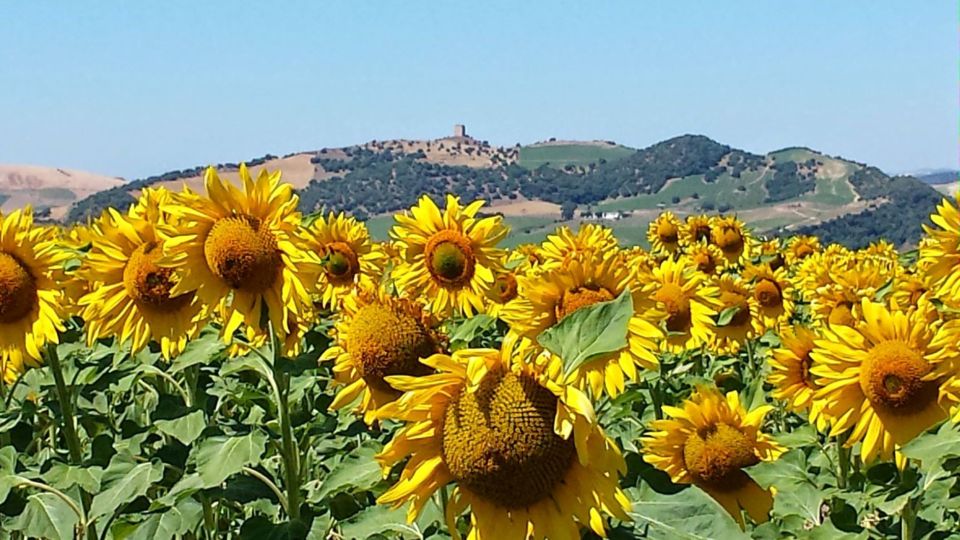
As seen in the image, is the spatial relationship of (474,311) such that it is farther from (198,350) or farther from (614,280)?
(198,350)

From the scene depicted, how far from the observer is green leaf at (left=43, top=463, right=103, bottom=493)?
11.4 ft

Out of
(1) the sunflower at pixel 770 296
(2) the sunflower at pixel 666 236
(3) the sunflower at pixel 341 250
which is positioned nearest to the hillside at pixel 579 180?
(2) the sunflower at pixel 666 236

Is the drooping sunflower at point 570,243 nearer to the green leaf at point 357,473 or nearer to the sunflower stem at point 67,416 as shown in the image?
the sunflower stem at point 67,416

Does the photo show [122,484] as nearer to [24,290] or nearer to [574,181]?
[24,290]

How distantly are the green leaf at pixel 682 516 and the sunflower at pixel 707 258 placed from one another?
22.5 ft

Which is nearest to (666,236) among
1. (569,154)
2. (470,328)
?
(470,328)

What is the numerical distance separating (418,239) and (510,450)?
3309 mm

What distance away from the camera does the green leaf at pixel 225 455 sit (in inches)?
113

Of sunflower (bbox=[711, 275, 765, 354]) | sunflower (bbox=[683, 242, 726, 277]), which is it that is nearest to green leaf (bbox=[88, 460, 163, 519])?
sunflower (bbox=[711, 275, 765, 354])

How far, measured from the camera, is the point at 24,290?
4.00 metres

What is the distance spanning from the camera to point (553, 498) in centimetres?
212

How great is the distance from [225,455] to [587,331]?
1.39 m

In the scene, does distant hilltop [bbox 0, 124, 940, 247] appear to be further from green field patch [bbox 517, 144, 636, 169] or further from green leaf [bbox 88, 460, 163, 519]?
green leaf [bbox 88, 460, 163, 519]

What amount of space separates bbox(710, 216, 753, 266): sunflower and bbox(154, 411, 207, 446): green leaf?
687 cm
